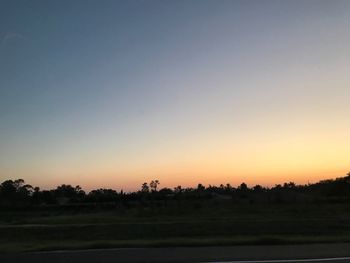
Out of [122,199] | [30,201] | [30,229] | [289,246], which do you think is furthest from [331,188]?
[289,246]

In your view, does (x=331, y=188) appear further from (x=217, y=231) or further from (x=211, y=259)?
(x=211, y=259)

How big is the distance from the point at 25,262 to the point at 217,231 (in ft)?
62.9

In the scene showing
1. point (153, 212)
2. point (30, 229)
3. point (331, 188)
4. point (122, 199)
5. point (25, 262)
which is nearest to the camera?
point (25, 262)

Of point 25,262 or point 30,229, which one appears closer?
point 25,262

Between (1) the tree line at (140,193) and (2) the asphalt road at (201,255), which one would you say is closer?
(2) the asphalt road at (201,255)

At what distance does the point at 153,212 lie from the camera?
56.9 meters

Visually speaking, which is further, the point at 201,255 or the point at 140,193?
the point at 140,193

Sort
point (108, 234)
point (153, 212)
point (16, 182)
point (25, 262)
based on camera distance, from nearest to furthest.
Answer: point (25, 262)
point (108, 234)
point (153, 212)
point (16, 182)

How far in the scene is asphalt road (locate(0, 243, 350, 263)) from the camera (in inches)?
464

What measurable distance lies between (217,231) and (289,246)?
1562 cm

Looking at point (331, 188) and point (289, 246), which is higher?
point (331, 188)

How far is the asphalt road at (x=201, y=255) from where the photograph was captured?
11.8 meters

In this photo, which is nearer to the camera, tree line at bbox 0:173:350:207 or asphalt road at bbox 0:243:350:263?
asphalt road at bbox 0:243:350:263

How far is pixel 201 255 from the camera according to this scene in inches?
497
